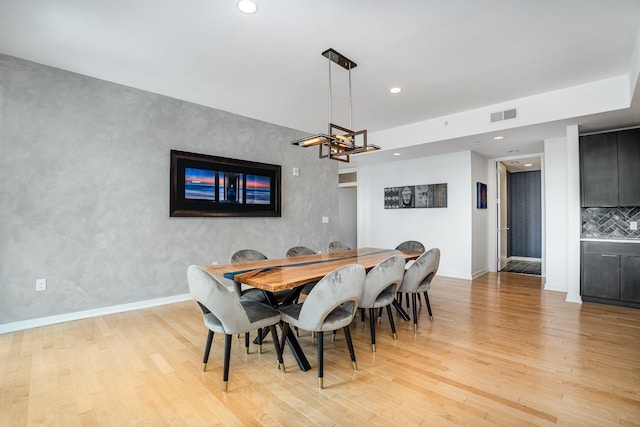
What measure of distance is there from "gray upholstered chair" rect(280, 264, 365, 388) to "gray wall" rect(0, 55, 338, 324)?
2667 millimetres

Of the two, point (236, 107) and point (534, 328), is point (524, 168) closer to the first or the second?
point (534, 328)

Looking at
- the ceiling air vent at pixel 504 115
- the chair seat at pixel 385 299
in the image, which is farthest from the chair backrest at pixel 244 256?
the ceiling air vent at pixel 504 115

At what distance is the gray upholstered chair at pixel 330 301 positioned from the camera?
6.85 ft

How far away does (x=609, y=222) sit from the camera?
4.41 meters

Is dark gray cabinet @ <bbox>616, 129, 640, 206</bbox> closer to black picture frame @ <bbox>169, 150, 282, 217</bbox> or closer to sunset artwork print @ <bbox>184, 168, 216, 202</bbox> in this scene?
black picture frame @ <bbox>169, 150, 282, 217</bbox>

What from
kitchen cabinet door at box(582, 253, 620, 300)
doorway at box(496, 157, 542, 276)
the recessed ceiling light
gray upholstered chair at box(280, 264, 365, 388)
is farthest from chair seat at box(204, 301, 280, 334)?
doorway at box(496, 157, 542, 276)

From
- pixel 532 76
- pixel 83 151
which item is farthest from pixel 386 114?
pixel 83 151

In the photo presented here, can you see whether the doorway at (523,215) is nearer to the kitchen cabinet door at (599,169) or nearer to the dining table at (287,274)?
the kitchen cabinet door at (599,169)

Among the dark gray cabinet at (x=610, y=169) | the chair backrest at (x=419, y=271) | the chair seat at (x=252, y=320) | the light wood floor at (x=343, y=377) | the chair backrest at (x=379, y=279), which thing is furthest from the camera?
the dark gray cabinet at (x=610, y=169)

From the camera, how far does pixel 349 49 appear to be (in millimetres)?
2969

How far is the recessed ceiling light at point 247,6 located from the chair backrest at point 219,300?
6.46 feet

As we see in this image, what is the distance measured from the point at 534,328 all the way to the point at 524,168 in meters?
6.03

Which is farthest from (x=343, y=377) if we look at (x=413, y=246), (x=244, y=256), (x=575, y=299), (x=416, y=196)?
(x=416, y=196)

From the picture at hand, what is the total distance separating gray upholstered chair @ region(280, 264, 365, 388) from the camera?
6.85 feet
